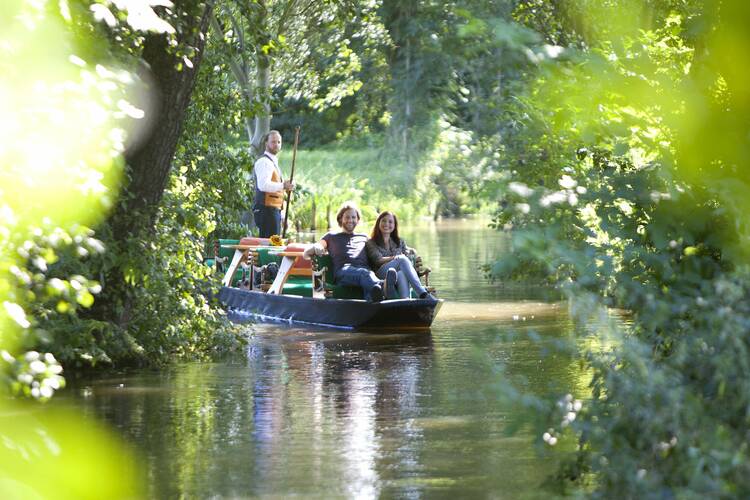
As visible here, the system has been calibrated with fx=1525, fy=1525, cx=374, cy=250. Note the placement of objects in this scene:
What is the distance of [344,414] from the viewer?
33.9ft

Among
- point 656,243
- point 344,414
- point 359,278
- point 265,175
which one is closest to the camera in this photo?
point 656,243

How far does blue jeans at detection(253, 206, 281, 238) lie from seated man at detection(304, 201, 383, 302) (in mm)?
2912

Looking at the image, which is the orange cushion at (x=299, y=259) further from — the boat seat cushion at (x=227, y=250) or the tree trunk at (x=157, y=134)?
the tree trunk at (x=157, y=134)

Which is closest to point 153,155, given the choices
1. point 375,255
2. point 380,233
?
point 375,255

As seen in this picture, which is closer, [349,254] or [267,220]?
[349,254]

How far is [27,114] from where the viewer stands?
598 centimetres

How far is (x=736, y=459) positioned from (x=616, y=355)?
1340 millimetres

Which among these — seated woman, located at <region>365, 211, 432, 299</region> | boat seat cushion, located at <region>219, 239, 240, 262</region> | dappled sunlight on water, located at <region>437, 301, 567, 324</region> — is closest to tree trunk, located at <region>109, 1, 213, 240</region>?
seated woman, located at <region>365, 211, 432, 299</region>

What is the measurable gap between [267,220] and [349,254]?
11.7 feet

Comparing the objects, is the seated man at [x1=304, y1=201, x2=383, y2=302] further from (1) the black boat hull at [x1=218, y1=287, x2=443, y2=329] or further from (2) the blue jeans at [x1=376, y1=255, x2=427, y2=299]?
(1) the black boat hull at [x1=218, y1=287, x2=443, y2=329]

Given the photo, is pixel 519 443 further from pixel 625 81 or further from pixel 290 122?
pixel 290 122

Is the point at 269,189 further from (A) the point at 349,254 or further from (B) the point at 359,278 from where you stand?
(B) the point at 359,278

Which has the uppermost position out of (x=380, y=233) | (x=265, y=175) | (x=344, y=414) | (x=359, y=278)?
(x=265, y=175)

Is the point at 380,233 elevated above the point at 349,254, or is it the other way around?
the point at 380,233
